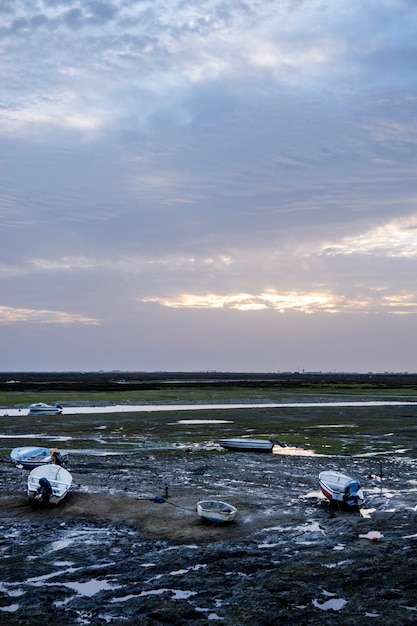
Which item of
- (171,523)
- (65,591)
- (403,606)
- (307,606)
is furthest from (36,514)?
(403,606)

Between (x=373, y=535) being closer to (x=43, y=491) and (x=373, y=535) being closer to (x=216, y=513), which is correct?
(x=216, y=513)

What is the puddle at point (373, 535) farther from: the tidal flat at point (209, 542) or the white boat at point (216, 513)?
the white boat at point (216, 513)

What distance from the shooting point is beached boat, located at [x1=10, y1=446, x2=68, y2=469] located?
33.0 m

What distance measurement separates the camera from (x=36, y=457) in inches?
1346

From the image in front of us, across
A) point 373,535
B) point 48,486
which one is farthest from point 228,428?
point 373,535

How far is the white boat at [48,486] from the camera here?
79.5 ft

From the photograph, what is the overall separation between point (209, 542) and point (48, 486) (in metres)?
7.84

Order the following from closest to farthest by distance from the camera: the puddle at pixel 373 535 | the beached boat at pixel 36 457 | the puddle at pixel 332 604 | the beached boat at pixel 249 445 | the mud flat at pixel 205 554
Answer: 1. the mud flat at pixel 205 554
2. the puddle at pixel 332 604
3. the puddle at pixel 373 535
4. the beached boat at pixel 36 457
5. the beached boat at pixel 249 445

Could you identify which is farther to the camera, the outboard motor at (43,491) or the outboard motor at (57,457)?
the outboard motor at (57,457)

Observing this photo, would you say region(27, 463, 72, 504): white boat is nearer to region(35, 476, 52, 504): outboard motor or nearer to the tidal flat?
region(35, 476, 52, 504): outboard motor

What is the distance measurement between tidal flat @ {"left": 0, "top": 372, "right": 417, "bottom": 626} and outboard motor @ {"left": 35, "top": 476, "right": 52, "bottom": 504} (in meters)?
0.61

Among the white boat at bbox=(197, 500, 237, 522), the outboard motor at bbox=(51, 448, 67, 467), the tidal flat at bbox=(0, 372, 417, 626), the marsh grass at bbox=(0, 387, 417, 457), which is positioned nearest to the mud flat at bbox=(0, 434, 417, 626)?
the tidal flat at bbox=(0, 372, 417, 626)

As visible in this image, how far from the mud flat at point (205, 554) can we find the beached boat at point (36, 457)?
5.93 ft

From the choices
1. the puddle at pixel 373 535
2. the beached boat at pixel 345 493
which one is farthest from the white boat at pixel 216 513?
the beached boat at pixel 345 493
